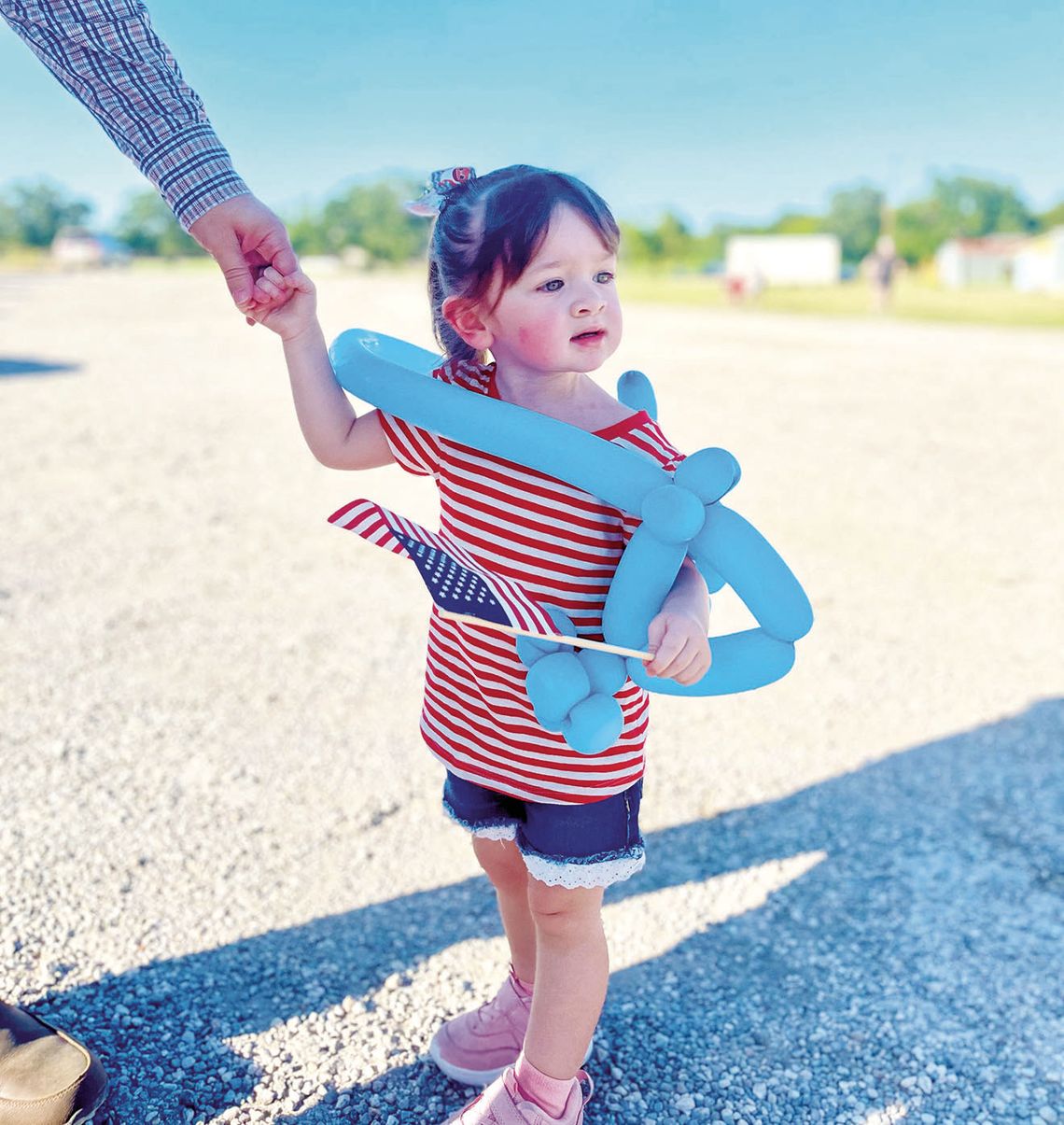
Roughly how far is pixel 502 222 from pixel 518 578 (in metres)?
0.47

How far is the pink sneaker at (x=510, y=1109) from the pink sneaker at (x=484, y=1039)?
4.4 inches

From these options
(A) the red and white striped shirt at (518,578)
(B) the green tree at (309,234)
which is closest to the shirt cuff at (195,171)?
(A) the red and white striped shirt at (518,578)

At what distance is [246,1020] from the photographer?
6.17ft

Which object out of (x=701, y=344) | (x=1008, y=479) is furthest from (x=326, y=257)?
(x=1008, y=479)

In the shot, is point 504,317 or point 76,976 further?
point 76,976

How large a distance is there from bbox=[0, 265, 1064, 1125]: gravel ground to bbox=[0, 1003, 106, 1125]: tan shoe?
0.10m

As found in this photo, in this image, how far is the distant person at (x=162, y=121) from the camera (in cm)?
152

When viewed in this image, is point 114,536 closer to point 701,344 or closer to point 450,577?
point 450,577

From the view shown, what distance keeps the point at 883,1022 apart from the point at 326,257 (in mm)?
78410

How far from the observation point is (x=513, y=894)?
1.79 m

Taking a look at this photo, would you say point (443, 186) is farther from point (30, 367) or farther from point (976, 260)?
point (976, 260)

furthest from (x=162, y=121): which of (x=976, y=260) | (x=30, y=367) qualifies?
(x=976, y=260)

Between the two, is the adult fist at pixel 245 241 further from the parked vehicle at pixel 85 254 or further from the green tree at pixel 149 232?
the green tree at pixel 149 232

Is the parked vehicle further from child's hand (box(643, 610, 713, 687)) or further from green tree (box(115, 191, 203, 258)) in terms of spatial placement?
child's hand (box(643, 610, 713, 687))
